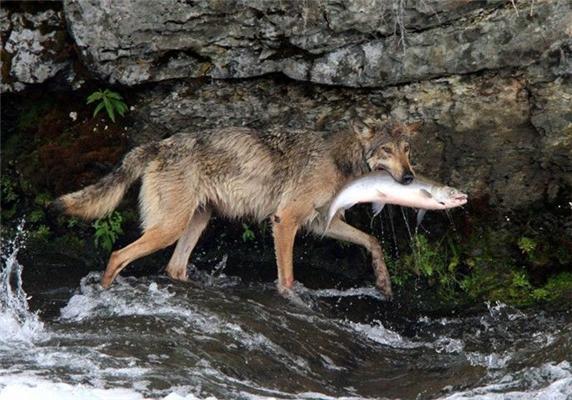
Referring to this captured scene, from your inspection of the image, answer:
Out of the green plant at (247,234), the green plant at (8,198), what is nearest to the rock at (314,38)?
the green plant at (247,234)

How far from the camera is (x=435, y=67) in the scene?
10.8 m

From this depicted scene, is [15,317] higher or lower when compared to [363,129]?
lower

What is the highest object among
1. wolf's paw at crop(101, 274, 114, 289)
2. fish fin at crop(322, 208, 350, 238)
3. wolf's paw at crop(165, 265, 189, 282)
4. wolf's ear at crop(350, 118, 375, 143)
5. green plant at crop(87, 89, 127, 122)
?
wolf's ear at crop(350, 118, 375, 143)

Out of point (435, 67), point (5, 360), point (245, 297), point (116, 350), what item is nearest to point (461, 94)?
point (435, 67)

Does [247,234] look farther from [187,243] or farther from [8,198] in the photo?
[8,198]

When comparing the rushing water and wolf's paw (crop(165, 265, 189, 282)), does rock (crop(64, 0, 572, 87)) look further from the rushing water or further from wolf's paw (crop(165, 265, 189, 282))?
the rushing water

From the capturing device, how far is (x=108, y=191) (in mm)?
10914

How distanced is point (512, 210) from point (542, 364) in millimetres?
3100

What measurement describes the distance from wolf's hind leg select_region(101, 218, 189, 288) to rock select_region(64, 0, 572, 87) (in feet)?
5.34

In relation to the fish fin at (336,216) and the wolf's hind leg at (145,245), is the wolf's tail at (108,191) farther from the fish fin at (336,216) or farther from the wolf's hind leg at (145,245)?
the fish fin at (336,216)

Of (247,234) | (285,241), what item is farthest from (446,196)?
(247,234)

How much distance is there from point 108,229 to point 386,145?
334 cm

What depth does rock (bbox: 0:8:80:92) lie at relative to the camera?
11.5 metres

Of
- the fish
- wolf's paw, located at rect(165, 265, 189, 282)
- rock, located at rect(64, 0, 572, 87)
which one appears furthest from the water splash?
the fish
